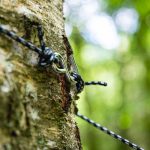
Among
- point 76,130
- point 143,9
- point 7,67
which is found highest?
point 143,9

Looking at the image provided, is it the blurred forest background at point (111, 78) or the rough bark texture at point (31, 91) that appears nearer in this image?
the rough bark texture at point (31, 91)

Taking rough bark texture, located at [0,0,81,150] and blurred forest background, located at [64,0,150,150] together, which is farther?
blurred forest background, located at [64,0,150,150]

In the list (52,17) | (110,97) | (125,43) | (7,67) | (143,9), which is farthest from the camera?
(110,97)

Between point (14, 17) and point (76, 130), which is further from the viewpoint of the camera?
point (76, 130)

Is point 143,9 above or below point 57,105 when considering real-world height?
above

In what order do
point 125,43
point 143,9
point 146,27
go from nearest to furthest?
1. point 143,9
2. point 146,27
3. point 125,43

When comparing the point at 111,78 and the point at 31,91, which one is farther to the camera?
the point at 111,78

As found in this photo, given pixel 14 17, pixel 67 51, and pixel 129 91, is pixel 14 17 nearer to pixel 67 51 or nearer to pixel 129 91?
pixel 67 51

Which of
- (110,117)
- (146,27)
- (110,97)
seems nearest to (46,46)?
(146,27)
